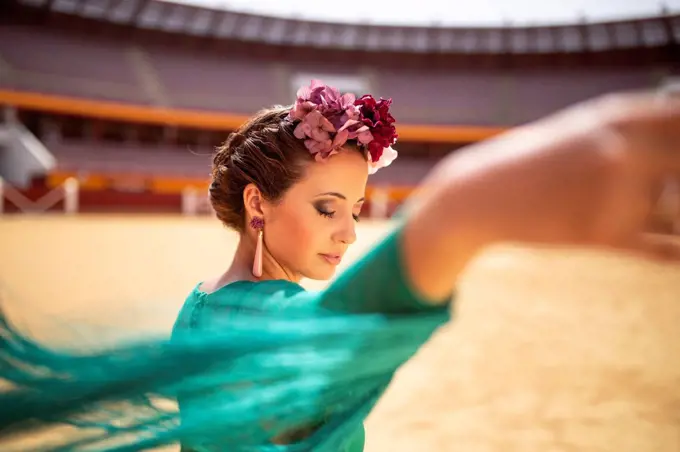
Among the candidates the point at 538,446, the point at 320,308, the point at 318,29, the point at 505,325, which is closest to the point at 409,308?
the point at 320,308

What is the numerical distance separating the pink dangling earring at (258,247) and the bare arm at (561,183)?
0.35 meters

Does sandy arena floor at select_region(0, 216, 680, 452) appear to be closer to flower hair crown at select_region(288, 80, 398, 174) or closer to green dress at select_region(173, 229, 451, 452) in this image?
green dress at select_region(173, 229, 451, 452)

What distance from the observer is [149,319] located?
63 centimetres

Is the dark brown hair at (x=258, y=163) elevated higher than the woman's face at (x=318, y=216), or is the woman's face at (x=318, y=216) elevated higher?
the dark brown hair at (x=258, y=163)

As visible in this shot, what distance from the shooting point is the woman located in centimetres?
32

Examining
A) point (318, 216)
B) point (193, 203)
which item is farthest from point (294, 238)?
point (193, 203)

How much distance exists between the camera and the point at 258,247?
691mm

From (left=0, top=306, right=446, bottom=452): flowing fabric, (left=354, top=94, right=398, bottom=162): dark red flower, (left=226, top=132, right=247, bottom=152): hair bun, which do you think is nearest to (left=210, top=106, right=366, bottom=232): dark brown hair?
(left=226, top=132, right=247, bottom=152): hair bun

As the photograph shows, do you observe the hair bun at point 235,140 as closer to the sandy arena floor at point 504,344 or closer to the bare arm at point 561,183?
the sandy arena floor at point 504,344

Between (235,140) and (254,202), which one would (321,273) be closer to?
(254,202)

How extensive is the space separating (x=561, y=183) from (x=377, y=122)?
442mm

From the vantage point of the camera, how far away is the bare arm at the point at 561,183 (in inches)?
12.1

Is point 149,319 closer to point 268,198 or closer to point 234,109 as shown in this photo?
point 268,198

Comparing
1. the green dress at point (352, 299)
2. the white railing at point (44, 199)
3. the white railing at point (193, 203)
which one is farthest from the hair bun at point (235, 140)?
the white railing at point (193, 203)
